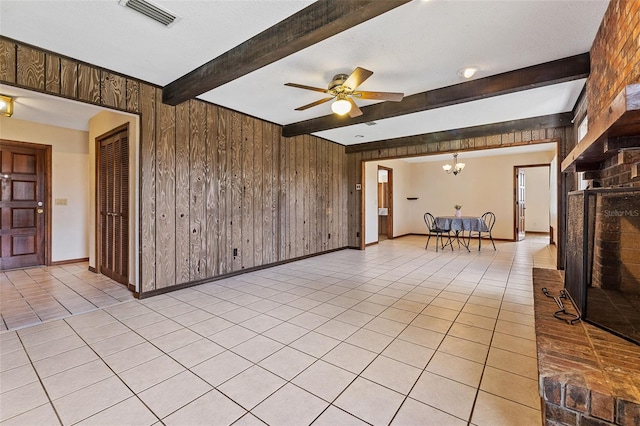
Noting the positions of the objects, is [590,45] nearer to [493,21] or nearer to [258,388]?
[493,21]

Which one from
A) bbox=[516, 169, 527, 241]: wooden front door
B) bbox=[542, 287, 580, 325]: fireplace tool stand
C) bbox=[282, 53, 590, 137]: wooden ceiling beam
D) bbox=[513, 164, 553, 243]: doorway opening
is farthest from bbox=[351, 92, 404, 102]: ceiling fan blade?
bbox=[513, 164, 553, 243]: doorway opening

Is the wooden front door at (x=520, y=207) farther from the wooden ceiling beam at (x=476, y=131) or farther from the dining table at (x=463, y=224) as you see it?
the wooden ceiling beam at (x=476, y=131)

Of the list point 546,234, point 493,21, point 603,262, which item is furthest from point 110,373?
point 546,234

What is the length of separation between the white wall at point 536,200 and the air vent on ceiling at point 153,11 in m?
10.6

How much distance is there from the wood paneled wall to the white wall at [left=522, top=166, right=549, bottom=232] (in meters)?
7.87

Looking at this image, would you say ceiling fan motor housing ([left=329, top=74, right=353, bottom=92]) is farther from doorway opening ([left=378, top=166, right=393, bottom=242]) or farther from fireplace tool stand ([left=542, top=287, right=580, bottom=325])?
doorway opening ([left=378, top=166, right=393, bottom=242])

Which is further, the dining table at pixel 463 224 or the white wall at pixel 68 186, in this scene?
the dining table at pixel 463 224

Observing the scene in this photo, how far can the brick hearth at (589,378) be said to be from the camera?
45.7 inches

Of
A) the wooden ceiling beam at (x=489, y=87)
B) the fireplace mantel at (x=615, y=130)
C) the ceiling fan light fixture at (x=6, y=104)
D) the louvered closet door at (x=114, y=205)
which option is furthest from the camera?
the louvered closet door at (x=114, y=205)

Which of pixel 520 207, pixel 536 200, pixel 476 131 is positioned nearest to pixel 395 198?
pixel 520 207

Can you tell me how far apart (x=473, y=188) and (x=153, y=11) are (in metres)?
8.97

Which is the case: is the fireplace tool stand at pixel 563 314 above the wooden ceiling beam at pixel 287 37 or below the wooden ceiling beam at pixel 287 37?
below

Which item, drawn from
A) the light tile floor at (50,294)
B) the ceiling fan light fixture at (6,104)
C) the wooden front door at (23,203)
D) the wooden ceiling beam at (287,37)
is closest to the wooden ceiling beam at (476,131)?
the wooden ceiling beam at (287,37)

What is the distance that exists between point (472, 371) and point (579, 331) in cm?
66
